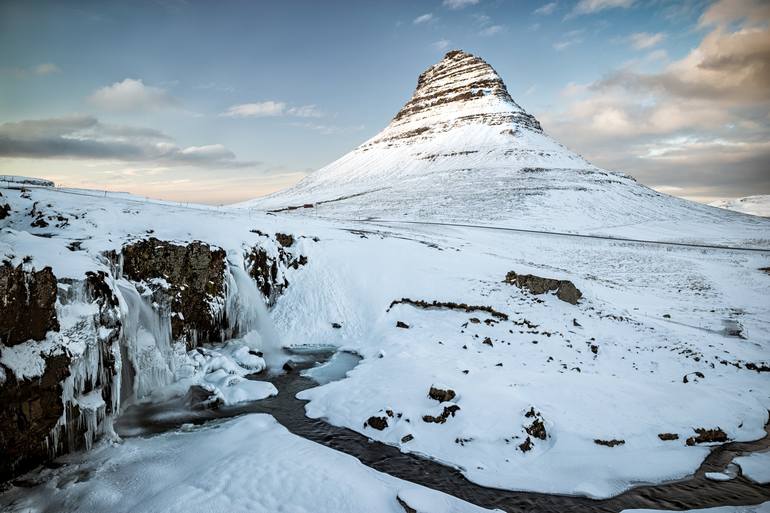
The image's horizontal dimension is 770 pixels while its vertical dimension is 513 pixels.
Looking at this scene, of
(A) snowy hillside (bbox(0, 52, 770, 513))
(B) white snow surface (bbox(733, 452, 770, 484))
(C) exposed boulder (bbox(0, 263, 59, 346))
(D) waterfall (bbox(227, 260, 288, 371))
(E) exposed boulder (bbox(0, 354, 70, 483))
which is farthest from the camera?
(D) waterfall (bbox(227, 260, 288, 371))

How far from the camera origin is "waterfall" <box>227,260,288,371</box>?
18797mm

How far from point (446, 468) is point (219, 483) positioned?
209 inches

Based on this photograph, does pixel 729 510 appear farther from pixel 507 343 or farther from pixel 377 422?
pixel 507 343

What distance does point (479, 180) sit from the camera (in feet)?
291

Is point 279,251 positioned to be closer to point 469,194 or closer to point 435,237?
point 435,237

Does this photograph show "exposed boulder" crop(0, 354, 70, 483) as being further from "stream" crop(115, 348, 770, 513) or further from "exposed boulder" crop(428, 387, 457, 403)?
"exposed boulder" crop(428, 387, 457, 403)

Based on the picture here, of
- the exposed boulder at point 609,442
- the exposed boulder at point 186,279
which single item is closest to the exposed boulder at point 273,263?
the exposed boulder at point 186,279

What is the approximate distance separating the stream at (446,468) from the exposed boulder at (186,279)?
3.95 metres

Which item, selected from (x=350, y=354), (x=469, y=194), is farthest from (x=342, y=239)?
(x=469, y=194)

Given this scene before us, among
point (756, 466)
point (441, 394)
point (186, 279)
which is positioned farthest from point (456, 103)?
point (756, 466)

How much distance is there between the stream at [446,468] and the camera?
9.13m

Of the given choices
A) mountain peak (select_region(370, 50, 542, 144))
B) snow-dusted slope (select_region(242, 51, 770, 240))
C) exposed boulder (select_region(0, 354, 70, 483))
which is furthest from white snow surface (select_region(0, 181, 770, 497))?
mountain peak (select_region(370, 50, 542, 144))

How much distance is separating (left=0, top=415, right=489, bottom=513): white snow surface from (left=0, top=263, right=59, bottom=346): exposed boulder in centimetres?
309

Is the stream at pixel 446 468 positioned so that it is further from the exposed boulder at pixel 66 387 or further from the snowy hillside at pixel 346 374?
the exposed boulder at pixel 66 387
